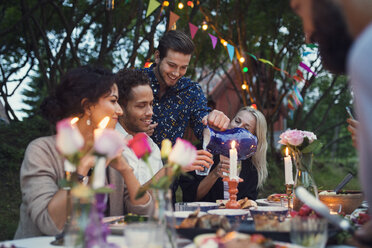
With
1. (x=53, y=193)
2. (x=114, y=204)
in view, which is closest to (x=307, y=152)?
(x=114, y=204)

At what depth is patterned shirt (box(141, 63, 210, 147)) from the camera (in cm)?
398

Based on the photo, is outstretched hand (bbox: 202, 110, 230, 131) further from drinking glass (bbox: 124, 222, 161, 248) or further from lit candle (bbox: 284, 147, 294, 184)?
drinking glass (bbox: 124, 222, 161, 248)

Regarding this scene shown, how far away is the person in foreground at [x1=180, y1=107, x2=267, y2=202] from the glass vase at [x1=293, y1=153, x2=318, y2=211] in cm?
109

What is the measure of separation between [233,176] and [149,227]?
144 cm

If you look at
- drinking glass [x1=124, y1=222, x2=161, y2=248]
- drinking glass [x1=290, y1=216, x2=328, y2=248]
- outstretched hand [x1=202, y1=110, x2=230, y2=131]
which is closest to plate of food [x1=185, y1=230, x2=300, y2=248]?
drinking glass [x1=290, y1=216, x2=328, y2=248]

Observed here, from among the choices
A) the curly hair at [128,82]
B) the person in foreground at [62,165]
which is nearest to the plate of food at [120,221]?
the person in foreground at [62,165]

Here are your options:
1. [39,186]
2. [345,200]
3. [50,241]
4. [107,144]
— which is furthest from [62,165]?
[345,200]

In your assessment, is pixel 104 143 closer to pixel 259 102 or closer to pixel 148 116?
pixel 148 116

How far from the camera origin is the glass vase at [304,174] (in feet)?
8.73

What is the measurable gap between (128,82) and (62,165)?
1.25 meters

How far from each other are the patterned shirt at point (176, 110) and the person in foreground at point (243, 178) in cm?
40

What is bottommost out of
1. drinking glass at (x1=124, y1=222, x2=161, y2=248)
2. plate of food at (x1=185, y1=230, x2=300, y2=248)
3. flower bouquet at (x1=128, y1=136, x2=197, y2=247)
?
plate of food at (x1=185, y1=230, x2=300, y2=248)

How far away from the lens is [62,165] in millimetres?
2295

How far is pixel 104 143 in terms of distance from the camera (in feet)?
4.43
